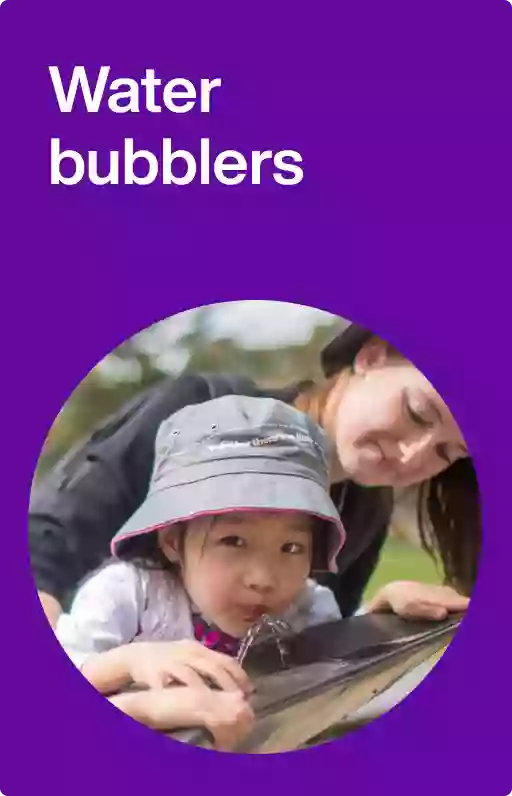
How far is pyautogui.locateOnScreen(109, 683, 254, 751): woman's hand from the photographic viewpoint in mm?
760

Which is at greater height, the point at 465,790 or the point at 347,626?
the point at 347,626

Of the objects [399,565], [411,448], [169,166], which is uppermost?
[169,166]

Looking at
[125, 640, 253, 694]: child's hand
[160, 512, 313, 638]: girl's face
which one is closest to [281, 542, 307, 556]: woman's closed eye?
[160, 512, 313, 638]: girl's face

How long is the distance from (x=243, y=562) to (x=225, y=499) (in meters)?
0.06

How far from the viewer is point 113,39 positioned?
810mm

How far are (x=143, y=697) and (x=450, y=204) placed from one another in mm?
538

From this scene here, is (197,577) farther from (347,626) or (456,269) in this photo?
(456,269)

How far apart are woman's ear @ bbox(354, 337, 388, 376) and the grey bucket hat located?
2.8 inches

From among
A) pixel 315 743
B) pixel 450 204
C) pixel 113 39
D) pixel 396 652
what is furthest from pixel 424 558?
pixel 113 39

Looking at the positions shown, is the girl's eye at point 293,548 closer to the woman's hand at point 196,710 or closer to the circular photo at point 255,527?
the circular photo at point 255,527

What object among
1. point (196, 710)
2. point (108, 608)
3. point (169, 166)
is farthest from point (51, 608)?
point (169, 166)

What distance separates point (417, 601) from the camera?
31.0 inches

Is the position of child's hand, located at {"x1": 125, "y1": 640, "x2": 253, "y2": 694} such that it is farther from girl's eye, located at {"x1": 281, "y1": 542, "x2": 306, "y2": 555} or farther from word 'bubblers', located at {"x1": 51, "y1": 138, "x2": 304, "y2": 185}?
word 'bubblers', located at {"x1": 51, "y1": 138, "x2": 304, "y2": 185}

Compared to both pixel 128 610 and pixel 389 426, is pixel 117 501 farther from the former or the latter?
pixel 389 426
